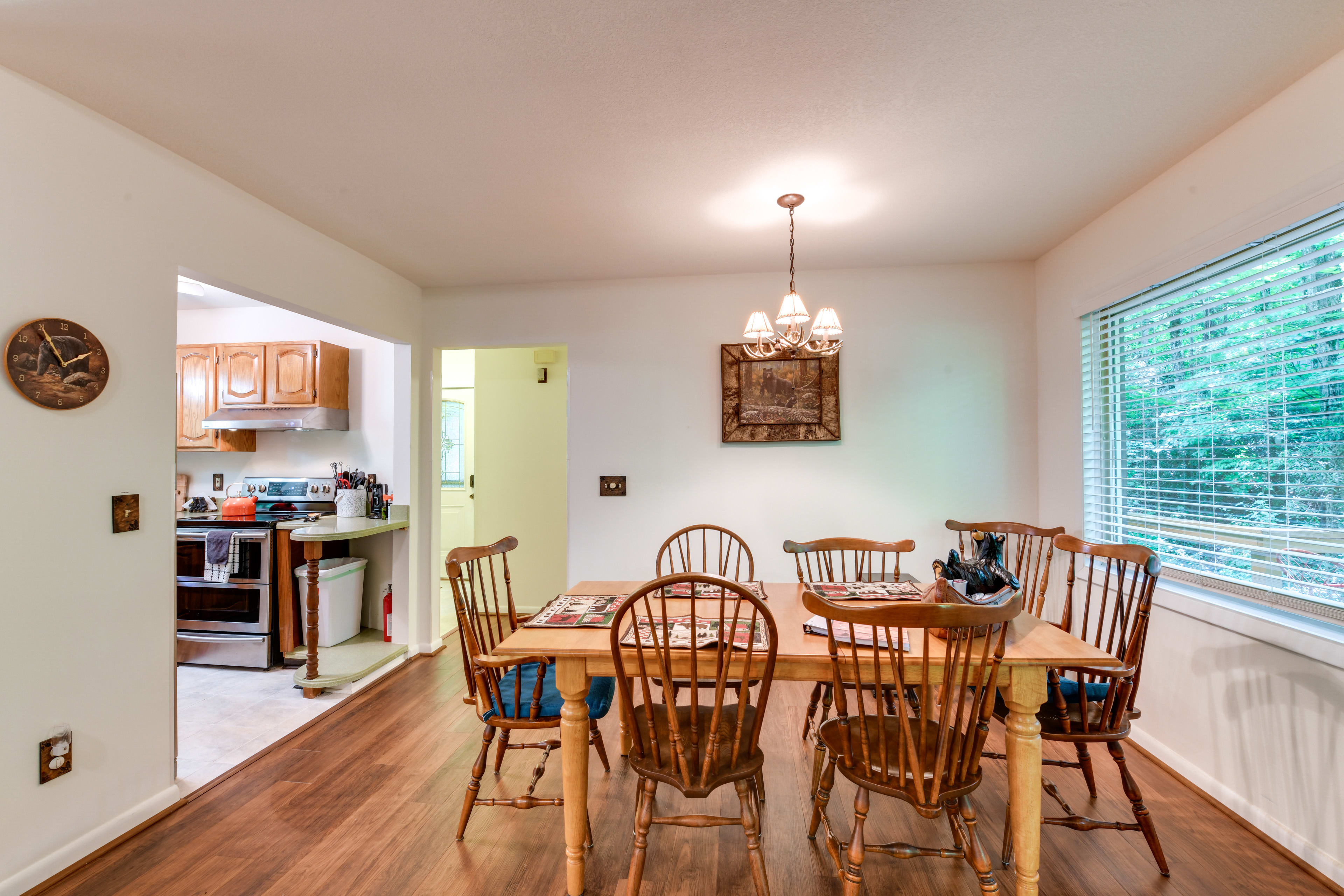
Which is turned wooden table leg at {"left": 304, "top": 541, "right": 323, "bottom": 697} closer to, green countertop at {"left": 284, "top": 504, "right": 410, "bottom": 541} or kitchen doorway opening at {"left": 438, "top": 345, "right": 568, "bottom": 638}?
green countertop at {"left": 284, "top": 504, "right": 410, "bottom": 541}

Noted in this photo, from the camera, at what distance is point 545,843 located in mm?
2002

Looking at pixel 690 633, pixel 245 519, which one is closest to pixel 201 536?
pixel 245 519

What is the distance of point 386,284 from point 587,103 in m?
2.23

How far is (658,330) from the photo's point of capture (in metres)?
3.82

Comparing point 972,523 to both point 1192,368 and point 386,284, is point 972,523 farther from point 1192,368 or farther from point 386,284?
point 386,284

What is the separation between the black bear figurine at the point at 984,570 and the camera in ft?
5.98

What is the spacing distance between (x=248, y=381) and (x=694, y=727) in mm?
4032

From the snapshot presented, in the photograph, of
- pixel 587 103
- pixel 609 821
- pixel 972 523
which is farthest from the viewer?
pixel 972 523

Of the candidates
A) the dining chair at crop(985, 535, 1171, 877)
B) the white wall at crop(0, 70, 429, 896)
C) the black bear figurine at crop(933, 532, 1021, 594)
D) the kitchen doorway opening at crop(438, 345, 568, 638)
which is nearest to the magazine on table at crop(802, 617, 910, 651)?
the black bear figurine at crop(933, 532, 1021, 594)

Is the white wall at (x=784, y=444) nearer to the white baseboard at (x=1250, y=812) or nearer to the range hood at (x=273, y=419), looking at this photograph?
the range hood at (x=273, y=419)

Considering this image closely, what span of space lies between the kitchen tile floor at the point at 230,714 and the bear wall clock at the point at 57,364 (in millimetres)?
1528

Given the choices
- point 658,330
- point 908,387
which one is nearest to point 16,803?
point 658,330

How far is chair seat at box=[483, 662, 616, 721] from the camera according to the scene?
1939 millimetres

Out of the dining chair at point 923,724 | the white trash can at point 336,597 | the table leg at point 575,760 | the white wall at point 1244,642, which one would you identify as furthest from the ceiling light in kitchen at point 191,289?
the white wall at point 1244,642
